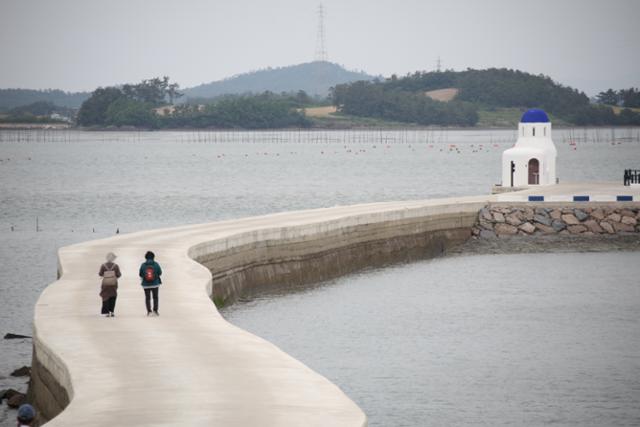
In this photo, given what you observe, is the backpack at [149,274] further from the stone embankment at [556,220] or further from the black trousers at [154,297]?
the stone embankment at [556,220]

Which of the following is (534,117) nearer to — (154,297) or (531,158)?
(531,158)

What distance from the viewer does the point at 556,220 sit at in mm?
62250

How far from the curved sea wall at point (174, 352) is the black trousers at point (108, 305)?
0.99 feet

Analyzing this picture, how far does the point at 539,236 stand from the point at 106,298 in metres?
37.4

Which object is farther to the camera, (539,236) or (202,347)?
(539,236)

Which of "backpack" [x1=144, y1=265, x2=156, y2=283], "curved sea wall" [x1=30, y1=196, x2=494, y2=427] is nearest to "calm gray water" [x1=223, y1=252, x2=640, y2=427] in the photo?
"curved sea wall" [x1=30, y1=196, x2=494, y2=427]

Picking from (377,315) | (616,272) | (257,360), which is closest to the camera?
(257,360)

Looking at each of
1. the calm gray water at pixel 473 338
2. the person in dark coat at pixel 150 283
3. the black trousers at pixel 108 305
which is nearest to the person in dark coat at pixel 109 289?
the black trousers at pixel 108 305

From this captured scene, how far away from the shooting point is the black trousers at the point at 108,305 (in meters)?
27.9

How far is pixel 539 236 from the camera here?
6200 cm

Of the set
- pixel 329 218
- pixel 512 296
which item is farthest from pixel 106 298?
pixel 329 218

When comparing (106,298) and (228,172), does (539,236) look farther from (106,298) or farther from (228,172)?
(228,172)

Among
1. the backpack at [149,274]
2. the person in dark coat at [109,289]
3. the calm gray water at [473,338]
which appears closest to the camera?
the person in dark coat at [109,289]

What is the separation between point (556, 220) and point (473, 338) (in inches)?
1064
